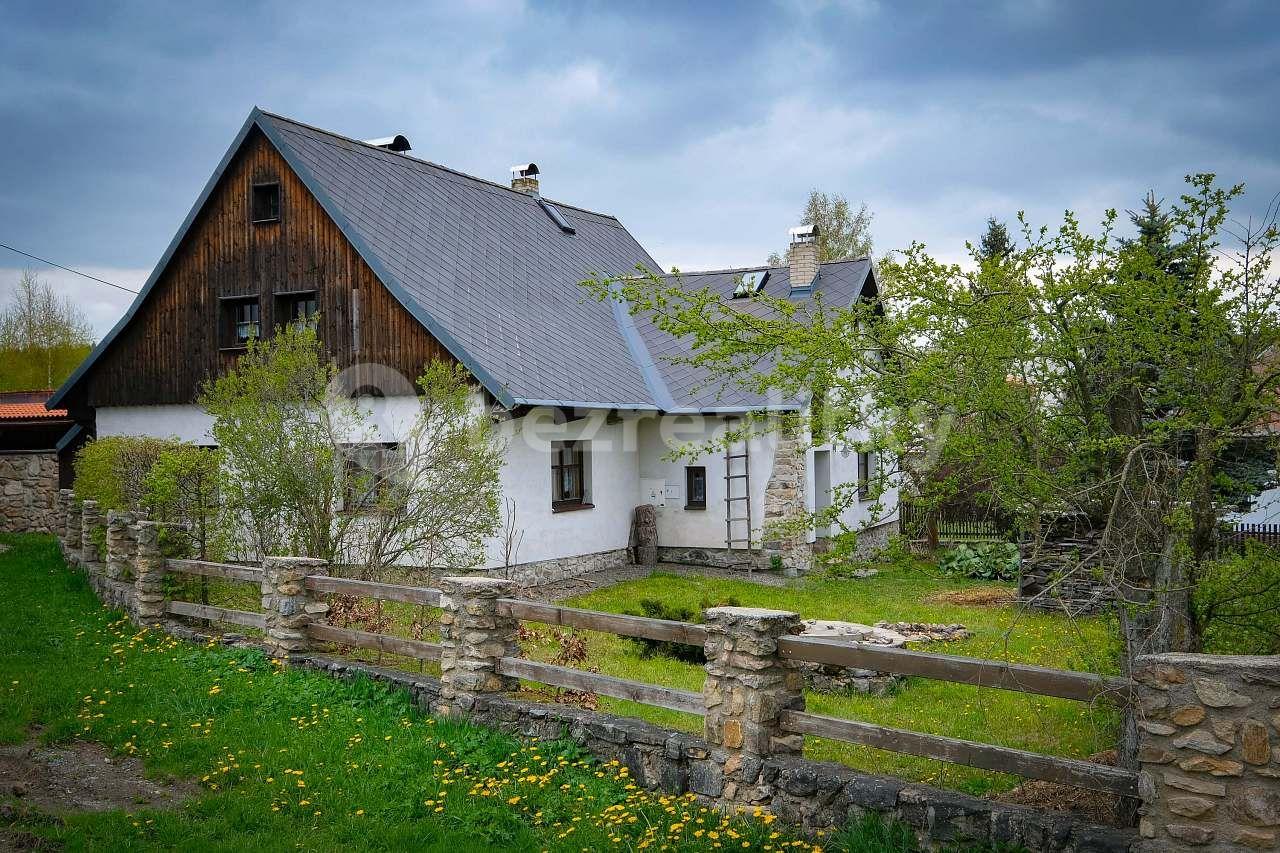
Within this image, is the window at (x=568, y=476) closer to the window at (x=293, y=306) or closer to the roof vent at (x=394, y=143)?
the window at (x=293, y=306)

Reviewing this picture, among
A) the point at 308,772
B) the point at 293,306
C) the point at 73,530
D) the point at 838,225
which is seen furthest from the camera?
the point at 838,225

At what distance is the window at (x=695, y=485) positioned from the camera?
709 inches

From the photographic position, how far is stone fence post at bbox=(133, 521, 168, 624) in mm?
10891

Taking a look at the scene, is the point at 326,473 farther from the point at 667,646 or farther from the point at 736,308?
the point at 736,308

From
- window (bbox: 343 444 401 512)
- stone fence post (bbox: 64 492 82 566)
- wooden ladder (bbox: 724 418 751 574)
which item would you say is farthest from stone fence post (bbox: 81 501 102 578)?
wooden ladder (bbox: 724 418 751 574)

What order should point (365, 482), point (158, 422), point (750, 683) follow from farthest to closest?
point (158, 422), point (365, 482), point (750, 683)

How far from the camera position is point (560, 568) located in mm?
15789

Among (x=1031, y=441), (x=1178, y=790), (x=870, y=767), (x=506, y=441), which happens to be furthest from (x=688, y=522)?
(x=1178, y=790)

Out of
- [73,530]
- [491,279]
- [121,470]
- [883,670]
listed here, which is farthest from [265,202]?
[883,670]

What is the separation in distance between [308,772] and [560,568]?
30.7 ft

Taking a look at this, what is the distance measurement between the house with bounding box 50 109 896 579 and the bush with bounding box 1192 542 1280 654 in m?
9.40

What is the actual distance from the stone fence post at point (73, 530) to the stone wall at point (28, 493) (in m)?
5.30

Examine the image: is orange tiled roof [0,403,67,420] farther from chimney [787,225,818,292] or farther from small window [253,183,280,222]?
chimney [787,225,818,292]

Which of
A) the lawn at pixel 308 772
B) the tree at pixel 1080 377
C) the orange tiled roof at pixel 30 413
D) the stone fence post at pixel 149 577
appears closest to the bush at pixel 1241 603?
the tree at pixel 1080 377
